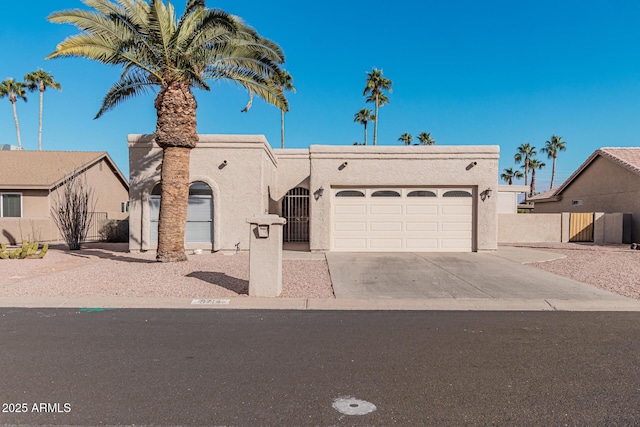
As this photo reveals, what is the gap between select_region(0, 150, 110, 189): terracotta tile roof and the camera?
22.7m

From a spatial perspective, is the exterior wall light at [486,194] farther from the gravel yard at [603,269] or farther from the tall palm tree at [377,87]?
the tall palm tree at [377,87]

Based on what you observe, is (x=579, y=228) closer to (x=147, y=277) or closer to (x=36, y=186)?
(x=147, y=277)

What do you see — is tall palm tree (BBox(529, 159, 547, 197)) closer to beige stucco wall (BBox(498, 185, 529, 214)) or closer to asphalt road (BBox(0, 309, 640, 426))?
beige stucco wall (BBox(498, 185, 529, 214))

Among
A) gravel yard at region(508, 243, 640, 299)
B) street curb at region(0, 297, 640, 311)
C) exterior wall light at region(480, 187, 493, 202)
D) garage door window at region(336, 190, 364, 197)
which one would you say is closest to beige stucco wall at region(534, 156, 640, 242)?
gravel yard at region(508, 243, 640, 299)

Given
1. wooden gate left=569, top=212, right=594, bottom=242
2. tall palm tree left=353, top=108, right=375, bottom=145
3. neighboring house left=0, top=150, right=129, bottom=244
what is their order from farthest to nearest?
tall palm tree left=353, top=108, right=375, bottom=145, neighboring house left=0, top=150, right=129, bottom=244, wooden gate left=569, top=212, right=594, bottom=242

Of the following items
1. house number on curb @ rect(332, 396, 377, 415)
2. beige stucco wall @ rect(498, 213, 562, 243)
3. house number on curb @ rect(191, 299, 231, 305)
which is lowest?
house number on curb @ rect(332, 396, 377, 415)

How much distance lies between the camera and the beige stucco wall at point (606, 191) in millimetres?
21312

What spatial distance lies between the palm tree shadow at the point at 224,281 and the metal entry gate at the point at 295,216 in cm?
1043

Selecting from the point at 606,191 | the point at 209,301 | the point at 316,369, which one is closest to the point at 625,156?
the point at 606,191

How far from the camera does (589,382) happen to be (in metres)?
4.23

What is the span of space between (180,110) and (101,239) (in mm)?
12733

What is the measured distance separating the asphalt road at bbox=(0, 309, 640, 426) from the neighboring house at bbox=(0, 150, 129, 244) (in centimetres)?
1747

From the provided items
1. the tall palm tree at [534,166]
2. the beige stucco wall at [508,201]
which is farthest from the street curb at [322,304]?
the tall palm tree at [534,166]

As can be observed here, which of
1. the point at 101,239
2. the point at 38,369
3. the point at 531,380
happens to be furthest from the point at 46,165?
the point at 531,380
